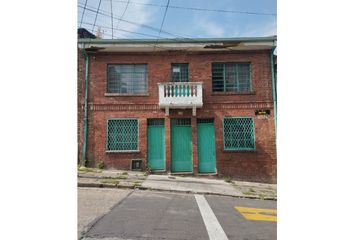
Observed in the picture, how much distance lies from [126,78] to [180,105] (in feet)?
10.2

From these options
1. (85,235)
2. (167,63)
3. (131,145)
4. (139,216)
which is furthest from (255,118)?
(85,235)

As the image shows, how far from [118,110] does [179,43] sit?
4374mm

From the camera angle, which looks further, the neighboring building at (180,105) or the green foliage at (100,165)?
the neighboring building at (180,105)

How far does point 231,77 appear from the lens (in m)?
12.3

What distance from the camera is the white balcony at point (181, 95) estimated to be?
37.9 feet

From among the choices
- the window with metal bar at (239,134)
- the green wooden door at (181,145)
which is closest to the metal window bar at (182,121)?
the green wooden door at (181,145)

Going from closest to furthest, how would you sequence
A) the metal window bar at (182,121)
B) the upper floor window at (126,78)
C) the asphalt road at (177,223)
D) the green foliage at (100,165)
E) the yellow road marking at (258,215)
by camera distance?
the asphalt road at (177,223)
the yellow road marking at (258,215)
the green foliage at (100,165)
the metal window bar at (182,121)
the upper floor window at (126,78)

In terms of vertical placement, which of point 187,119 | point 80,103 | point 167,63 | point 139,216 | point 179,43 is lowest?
point 139,216

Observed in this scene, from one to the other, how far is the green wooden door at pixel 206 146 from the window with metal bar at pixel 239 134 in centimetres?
67

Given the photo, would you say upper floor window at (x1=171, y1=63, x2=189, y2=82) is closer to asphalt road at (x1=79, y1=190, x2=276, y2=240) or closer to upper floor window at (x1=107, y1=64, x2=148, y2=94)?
upper floor window at (x1=107, y1=64, x2=148, y2=94)

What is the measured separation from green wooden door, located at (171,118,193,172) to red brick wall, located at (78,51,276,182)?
263mm

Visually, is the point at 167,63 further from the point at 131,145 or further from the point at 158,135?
the point at 131,145

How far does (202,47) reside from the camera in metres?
11.9

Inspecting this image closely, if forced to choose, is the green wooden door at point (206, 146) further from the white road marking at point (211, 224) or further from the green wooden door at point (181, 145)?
the white road marking at point (211, 224)
